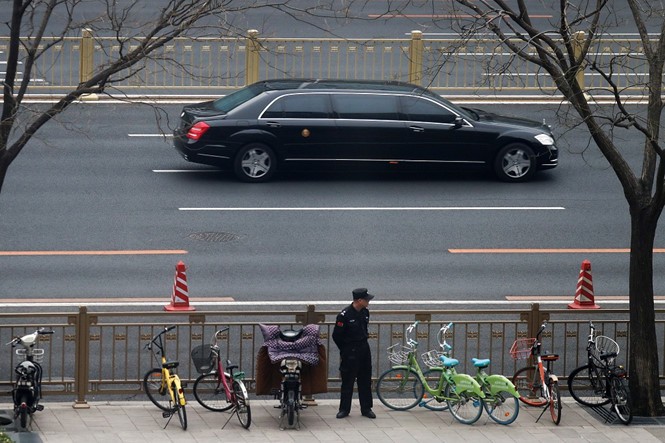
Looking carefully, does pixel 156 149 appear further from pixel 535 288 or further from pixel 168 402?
pixel 168 402

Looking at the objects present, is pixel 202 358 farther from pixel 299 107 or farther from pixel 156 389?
pixel 299 107

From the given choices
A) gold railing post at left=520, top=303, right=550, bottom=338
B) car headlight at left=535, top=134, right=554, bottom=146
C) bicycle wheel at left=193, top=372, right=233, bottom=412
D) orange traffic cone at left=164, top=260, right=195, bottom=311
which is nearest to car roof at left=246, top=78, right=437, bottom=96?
car headlight at left=535, top=134, right=554, bottom=146

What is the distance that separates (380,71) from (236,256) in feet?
38.7

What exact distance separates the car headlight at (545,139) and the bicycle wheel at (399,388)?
9933 millimetres

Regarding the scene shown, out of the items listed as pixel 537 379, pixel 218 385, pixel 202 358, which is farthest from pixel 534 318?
pixel 202 358

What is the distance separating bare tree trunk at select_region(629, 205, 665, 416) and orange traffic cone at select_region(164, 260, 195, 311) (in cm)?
547

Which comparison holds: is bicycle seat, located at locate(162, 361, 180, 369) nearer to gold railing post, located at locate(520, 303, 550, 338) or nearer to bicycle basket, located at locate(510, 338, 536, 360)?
bicycle basket, located at locate(510, 338, 536, 360)

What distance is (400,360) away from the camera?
12.8 meters

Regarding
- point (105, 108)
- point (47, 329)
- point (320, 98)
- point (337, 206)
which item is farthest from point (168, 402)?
point (105, 108)

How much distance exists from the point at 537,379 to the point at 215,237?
6944 mm

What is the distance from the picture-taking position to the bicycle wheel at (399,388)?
12609 mm

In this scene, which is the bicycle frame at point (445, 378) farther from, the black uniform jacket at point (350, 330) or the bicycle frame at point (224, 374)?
the bicycle frame at point (224, 374)

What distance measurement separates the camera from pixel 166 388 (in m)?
12.2

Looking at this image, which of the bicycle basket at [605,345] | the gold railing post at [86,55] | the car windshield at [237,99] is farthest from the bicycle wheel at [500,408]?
the gold railing post at [86,55]
